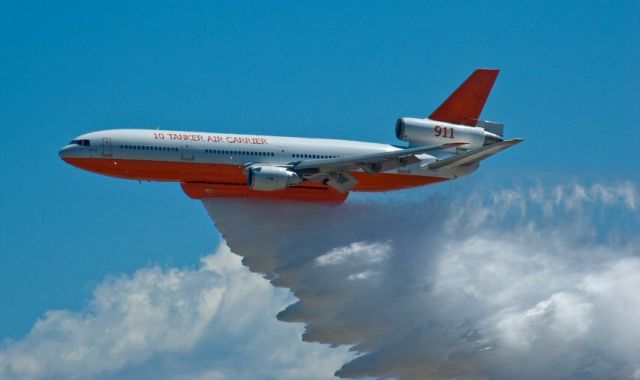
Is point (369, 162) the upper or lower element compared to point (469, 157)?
lower

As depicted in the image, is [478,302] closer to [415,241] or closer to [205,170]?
[415,241]

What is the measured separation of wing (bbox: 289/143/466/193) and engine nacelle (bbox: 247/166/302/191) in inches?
35.4

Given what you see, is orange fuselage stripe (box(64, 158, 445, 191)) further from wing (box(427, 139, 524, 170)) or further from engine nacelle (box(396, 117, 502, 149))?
wing (box(427, 139, 524, 170))

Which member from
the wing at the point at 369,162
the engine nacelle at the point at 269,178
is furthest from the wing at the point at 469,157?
the engine nacelle at the point at 269,178

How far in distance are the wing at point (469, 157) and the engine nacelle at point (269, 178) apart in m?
8.38

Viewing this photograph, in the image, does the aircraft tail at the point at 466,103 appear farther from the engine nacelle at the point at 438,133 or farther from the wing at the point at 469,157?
the wing at the point at 469,157

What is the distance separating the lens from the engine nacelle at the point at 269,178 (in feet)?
248

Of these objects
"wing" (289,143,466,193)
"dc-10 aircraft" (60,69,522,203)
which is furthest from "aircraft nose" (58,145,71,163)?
"wing" (289,143,466,193)

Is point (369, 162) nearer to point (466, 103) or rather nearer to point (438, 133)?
point (438, 133)

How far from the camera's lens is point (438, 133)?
80938 millimetres

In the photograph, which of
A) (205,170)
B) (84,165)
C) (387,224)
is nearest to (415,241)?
(387,224)

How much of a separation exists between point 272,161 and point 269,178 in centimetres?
215

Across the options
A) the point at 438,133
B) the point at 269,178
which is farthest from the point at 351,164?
the point at 438,133

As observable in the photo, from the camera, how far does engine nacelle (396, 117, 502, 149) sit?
3169 inches
